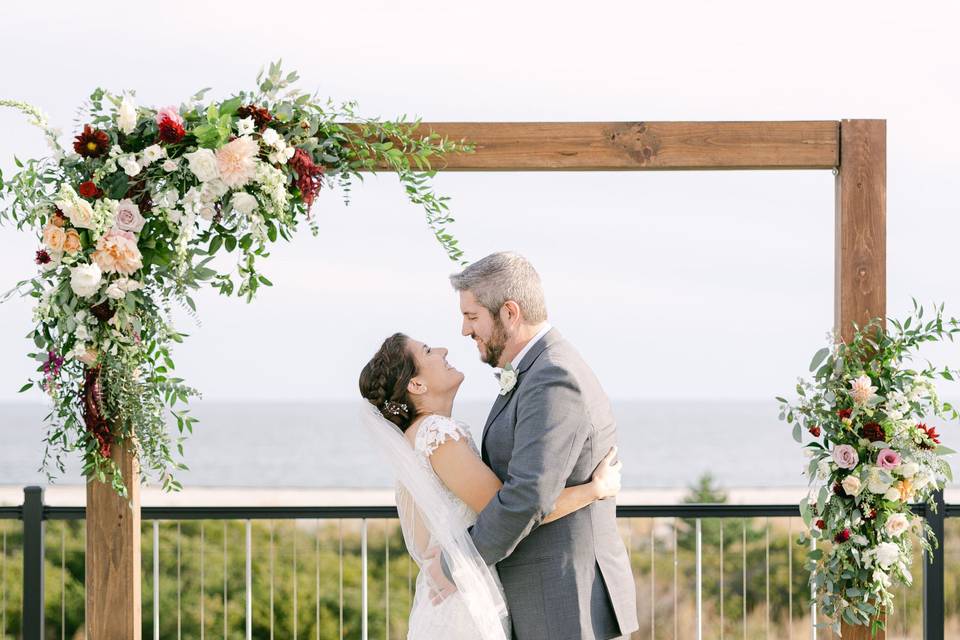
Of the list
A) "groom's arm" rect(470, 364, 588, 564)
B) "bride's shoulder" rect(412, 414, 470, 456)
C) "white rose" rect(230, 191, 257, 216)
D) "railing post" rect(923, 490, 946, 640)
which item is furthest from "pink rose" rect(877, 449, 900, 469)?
"white rose" rect(230, 191, 257, 216)

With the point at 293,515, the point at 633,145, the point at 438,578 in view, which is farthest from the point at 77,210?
the point at 633,145

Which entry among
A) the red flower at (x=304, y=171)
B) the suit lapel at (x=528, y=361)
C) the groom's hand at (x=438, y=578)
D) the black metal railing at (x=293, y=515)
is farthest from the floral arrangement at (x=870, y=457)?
the red flower at (x=304, y=171)

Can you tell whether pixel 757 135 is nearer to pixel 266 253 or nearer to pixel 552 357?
pixel 552 357

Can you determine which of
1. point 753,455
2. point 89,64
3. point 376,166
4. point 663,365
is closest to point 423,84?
point 89,64

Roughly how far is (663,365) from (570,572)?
86.4ft

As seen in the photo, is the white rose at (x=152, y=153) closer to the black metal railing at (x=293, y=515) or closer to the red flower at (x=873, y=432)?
the black metal railing at (x=293, y=515)

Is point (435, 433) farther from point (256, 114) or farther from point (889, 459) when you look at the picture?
→ point (889, 459)

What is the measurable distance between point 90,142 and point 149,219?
300 millimetres

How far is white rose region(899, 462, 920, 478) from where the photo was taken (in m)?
3.29

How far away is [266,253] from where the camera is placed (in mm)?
3301

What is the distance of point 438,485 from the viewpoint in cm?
289

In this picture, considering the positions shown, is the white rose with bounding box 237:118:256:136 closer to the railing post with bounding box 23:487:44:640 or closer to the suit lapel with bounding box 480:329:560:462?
the suit lapel with bounding box 480:329:560:462

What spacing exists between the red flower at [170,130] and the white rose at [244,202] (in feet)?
0.87

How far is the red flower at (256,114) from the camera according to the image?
3.24 metres
